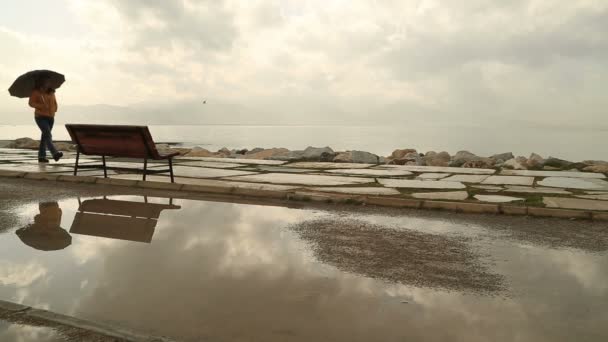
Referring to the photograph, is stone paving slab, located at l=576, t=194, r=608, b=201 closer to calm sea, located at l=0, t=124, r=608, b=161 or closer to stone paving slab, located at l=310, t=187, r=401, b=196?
stone paving slab, located at l=310, t=187, r=401, b=196

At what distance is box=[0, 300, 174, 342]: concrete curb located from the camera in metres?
2.11

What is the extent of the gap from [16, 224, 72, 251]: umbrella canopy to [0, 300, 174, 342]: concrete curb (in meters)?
1.31

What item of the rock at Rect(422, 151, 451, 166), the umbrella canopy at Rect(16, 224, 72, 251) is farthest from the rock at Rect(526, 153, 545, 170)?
the umbrella canopy at Rect(16, 224, 72, 251)

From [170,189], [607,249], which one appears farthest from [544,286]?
[170,189]

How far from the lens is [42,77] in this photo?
10383mm

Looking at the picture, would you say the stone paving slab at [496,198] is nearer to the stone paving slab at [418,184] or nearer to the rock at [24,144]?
the stone paving slab at [418,184]

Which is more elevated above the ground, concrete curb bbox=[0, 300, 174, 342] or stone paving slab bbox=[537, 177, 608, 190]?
stone paving slab bbox=[537, 177, 608, 190]

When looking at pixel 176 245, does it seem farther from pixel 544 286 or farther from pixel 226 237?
pixel 544 286

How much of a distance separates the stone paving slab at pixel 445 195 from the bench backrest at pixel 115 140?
12.6 ft

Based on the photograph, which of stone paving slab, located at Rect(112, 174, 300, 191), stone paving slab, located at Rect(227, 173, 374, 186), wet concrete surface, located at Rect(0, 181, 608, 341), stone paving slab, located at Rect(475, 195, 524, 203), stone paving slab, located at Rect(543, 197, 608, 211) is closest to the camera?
wet concrete surface, located at Rect(0, 181, 608, 341)

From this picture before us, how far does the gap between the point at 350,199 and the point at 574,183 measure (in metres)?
4.23

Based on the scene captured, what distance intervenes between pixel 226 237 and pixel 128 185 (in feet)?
12.1

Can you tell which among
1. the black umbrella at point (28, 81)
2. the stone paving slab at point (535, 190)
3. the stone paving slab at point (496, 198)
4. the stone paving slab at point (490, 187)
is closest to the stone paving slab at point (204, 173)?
the black umbrella at point (28, 81)

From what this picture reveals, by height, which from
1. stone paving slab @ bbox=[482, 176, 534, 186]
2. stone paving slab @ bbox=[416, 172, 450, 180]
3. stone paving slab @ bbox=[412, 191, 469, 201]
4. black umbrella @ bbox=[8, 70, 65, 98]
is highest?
black umbrella @ bbox=[8, 70, 65, 98]
